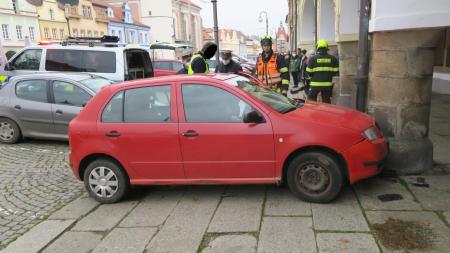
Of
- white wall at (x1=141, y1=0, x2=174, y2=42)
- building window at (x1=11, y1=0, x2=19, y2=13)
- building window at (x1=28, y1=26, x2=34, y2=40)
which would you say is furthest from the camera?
white wall at (x1=141, y1=0, x2=174, y2=42)

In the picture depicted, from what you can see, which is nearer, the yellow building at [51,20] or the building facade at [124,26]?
the yellow building at [51,20]

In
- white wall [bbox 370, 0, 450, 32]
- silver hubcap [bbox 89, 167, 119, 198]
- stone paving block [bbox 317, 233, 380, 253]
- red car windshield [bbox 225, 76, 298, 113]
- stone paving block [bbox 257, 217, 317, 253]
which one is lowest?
stone paving block [bbox 257, 217, 317, 253]

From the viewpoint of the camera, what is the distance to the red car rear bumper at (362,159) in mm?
4613

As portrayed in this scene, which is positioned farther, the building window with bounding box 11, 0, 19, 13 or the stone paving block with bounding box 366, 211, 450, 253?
the building window with bounding box 11, 0, 19, 13

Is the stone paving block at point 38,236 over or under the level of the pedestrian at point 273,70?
under

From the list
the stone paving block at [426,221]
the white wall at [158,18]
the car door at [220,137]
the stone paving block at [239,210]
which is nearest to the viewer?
the stone paving block at [426,221]

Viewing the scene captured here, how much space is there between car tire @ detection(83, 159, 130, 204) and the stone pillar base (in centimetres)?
362

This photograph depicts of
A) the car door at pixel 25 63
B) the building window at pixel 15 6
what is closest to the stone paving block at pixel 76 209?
the car door at pixel 25 63

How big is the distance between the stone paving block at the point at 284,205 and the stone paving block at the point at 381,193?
0.69m

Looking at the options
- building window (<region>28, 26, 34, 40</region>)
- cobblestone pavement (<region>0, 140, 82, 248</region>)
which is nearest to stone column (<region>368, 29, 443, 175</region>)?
cobblestone pavement (<region>0, 140, 82, 248</region>)

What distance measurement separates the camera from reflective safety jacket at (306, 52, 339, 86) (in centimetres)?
837

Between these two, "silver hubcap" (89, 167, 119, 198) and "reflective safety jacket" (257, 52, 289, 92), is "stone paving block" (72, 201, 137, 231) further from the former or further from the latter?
"reflective safety jacket" (257, 52, 289, 92)

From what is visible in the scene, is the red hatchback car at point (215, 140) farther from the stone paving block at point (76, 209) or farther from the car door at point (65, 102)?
the car door at point (65, 102)

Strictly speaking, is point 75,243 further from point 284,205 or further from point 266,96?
point 266,96
